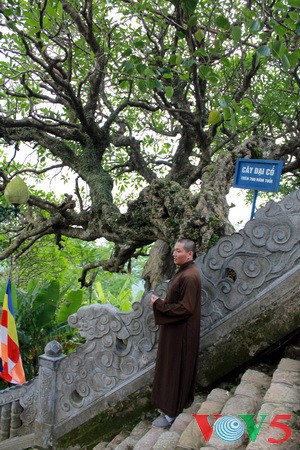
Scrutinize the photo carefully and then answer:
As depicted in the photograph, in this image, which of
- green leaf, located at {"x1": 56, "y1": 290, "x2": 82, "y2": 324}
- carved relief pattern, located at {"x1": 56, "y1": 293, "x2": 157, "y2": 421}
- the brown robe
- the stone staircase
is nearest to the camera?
the stone staircase

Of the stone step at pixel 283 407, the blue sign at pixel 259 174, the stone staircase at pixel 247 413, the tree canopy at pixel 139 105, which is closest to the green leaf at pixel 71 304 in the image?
the tree canopy at pixel 139 105

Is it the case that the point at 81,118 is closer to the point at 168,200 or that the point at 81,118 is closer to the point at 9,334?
the point at 168,200

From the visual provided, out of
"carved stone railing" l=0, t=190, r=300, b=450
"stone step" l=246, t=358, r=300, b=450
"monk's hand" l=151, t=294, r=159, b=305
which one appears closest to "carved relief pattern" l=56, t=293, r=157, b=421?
"carved stone railing" l=0, t=190, r=300, b=450

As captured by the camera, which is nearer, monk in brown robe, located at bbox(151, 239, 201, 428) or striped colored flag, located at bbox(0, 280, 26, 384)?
monk in brown robe, located at bbox(151, 239, 201, 428)

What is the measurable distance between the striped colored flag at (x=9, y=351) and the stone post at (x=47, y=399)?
0.31 metres

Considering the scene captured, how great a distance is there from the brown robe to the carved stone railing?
252mm

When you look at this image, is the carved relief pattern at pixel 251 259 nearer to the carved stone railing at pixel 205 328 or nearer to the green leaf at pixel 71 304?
the carved stone railing at pixel 205 328

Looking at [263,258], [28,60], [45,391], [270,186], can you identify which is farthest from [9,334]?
[28,60]

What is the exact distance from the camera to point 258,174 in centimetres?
454

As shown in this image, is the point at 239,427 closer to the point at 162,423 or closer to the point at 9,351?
the point at 162,423

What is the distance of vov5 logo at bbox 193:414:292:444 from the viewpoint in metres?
2.48

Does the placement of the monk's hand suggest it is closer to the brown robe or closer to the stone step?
the brown robe

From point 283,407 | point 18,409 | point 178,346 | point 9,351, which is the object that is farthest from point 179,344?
point 18,409

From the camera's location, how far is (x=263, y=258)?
3.63 m
